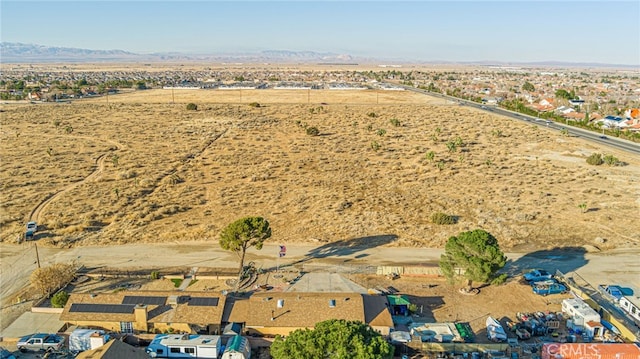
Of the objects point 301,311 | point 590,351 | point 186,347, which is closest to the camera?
point 590,351

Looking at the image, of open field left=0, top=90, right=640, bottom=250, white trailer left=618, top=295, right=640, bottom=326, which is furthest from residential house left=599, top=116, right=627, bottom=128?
white trailer left=618, top=295, right=640, bottom=326

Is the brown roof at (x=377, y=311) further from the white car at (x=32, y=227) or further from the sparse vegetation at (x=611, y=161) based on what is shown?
the sparse vegetation at (x=611, y=161)

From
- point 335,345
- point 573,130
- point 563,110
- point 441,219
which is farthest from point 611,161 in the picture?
point 335,345

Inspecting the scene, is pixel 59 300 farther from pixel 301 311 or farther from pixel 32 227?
pixel 301 311

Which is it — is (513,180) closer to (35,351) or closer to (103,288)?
(103,288)

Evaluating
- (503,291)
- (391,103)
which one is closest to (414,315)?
(503,291)

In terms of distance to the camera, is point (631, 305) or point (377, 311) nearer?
point (377, 311)
